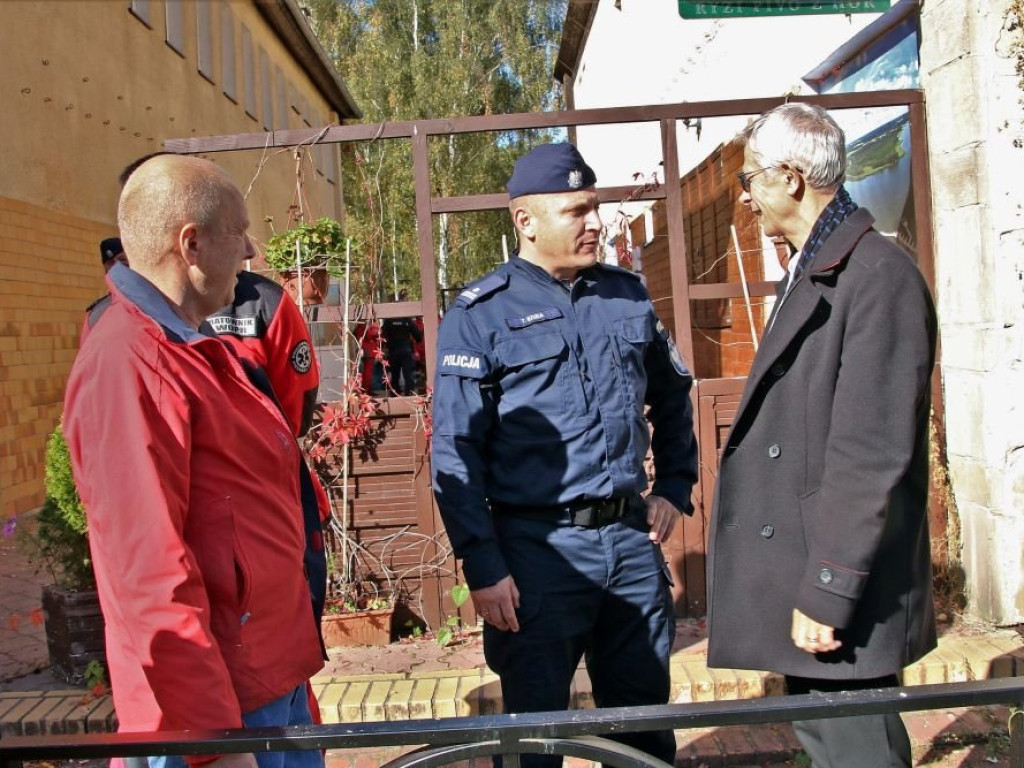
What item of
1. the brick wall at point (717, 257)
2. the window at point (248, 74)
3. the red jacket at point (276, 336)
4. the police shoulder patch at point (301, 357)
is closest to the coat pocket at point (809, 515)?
the red jacket at point (276, 336)

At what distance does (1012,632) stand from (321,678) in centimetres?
285

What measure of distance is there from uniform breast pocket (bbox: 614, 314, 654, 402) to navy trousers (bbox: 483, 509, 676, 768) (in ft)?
1.14

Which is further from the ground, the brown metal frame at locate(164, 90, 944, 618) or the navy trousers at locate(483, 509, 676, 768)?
the brown metal frame at locate(164, 90, 944, 618)

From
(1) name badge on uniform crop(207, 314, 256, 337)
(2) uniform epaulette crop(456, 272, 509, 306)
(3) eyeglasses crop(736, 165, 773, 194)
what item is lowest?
(1) name badge on uniform crop(207, 314, 256, 337)

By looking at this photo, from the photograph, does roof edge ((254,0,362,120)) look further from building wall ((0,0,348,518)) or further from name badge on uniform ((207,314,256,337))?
name badge on uniform ((207,314,256,337))

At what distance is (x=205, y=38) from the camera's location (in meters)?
13.6

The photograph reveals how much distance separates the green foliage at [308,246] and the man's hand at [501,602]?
2503mm

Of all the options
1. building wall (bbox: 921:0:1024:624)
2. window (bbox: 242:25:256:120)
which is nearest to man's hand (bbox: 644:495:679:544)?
building wall (bbox: 921:0:1024:624)

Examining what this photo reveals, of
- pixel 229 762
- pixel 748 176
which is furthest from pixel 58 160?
pixel 229 762

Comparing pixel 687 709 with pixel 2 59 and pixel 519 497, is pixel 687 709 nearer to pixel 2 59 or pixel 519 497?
pixel 519 497

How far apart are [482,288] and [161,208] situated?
1.03 metres

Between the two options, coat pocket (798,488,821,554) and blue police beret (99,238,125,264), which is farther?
blue police beret (99,238,125,264)

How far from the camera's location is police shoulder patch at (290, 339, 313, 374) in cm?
285

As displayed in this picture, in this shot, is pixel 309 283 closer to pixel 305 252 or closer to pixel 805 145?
pixel 305 252
